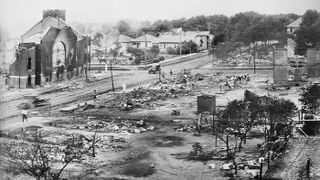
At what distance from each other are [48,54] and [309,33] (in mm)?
37979

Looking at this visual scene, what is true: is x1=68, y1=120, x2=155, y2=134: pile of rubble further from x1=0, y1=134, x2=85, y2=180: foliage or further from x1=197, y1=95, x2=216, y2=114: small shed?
x1=197, y1=95, x2=216, y2=114: small shed

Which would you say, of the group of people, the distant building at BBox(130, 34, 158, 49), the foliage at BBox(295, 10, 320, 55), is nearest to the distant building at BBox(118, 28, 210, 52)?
the distant building at BBox(130, 34, 158, 49)

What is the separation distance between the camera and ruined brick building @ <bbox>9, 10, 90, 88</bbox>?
57.2 meters

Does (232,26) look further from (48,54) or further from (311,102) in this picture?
(311,102)

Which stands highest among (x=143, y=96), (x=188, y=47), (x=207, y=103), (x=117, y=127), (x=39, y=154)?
(x=188, y=47)

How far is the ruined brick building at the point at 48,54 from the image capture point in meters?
57.2

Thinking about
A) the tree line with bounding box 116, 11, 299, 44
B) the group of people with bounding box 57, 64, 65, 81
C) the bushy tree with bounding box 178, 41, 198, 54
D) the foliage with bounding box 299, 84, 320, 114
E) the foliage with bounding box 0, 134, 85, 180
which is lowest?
the foliage with bounding box 0, 134, 85, 180

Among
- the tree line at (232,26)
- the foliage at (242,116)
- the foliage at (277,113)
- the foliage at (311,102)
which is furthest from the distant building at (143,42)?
the foliage at (242,116)

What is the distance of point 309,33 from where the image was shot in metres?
74.9

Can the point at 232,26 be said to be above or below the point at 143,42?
above

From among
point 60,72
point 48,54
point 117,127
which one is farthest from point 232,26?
point 117,127

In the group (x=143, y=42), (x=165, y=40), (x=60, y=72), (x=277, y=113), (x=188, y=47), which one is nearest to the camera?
(x=277, y=113)

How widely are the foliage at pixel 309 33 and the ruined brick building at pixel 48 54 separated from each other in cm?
3202

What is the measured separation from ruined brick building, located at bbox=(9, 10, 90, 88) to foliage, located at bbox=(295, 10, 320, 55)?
1261 inches
